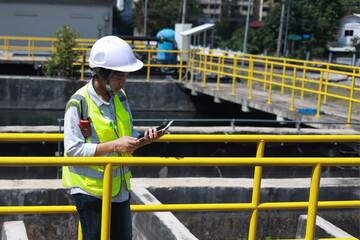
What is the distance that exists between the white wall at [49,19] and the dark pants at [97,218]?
32.4m

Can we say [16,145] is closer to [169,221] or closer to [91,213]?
[169,221]

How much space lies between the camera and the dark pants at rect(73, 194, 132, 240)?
320cm

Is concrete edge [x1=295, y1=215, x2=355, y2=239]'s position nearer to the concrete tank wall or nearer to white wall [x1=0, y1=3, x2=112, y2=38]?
the concrete tank wall

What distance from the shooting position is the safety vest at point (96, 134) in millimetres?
3121

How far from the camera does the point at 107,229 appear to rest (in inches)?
129

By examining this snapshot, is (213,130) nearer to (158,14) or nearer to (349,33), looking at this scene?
(349,33)

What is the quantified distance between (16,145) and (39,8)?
1047 inches

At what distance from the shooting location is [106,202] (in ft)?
10.5

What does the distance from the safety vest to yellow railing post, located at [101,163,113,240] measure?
0.12ft

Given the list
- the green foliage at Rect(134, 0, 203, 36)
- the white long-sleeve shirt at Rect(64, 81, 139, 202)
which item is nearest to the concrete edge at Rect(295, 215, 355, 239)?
the white long-sleeve shirt at Rect(64, 81, 139, 202)

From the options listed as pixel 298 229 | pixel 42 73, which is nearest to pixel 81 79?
pixel 42 73

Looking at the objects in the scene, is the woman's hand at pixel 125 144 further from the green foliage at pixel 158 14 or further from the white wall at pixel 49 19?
the green foliage at pixel 158 14

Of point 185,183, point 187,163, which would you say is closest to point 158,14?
point 185,183

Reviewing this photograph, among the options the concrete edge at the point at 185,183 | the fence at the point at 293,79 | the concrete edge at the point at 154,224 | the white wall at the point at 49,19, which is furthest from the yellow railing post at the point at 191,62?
the white wall at the point at 49,19
